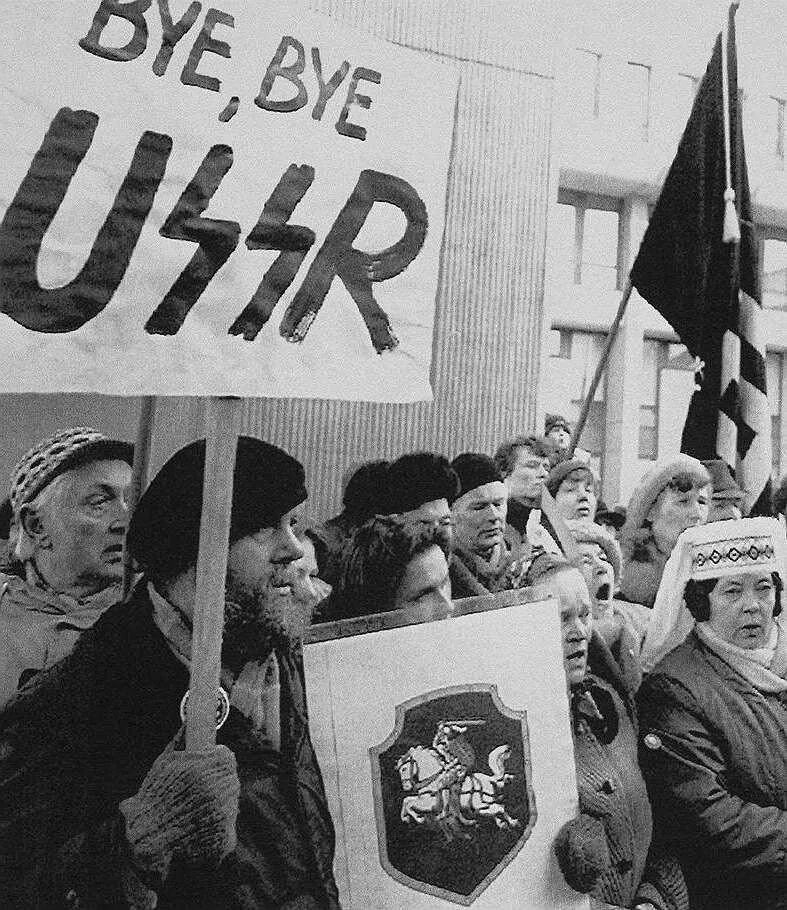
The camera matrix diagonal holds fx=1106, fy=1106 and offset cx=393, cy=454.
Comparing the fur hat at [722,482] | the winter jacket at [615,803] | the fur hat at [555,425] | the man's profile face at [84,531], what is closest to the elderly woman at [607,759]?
the winter jacket at [615,803]

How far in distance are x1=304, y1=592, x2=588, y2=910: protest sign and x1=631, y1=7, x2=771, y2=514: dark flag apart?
226 cm

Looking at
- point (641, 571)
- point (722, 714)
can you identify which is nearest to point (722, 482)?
point (641, 571)

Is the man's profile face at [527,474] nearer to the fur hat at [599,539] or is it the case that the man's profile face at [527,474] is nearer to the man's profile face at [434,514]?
the fur hat at [599,539]

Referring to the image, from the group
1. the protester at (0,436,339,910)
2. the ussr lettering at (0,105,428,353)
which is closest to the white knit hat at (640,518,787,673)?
the protester at (0,436,339,910)

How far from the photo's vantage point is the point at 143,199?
1.75 metres

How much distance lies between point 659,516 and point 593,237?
43.8ft

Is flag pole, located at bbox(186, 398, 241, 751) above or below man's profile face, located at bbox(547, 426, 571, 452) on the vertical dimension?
below

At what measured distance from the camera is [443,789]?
2.04m

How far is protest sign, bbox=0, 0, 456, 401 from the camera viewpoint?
1.67m

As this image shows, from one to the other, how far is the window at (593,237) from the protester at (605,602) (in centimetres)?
1364

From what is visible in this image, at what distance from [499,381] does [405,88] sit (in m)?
3.09

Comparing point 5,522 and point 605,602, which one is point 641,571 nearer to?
point 605,602

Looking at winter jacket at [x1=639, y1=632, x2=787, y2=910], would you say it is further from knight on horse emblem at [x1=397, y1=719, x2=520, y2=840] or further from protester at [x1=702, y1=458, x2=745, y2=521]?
protester at [x1=702, y1=458, x2=745, y2=521]

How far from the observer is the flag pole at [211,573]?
172cm
